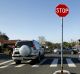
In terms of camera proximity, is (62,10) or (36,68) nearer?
(62,10)

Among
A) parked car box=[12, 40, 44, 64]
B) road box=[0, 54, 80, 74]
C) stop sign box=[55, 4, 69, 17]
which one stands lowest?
road box=[0, 54, 80, 74]

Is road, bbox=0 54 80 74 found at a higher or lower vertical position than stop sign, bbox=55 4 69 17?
lower

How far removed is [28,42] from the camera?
83.4ft

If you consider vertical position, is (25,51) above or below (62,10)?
below

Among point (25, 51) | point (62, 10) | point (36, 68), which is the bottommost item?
point (36, 68)

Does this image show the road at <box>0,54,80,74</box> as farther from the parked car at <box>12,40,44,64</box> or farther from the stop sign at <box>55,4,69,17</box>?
the stop sign at <box>55,4,69,17</box>

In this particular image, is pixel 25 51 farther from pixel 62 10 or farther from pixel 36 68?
pixel 62 10

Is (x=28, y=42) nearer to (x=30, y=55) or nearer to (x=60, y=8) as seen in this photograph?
(x=30, y=55)

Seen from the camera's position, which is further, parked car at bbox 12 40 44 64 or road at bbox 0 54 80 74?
parked car at bbox 12 40 44 64

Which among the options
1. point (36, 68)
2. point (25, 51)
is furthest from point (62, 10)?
point (25, 51)

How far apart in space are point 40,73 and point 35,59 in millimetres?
8074

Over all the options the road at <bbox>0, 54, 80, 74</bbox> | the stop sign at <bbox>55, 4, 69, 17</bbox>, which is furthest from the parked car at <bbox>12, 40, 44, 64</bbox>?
the stop sign at <bbox>55, 4, 69, 17</bbox>

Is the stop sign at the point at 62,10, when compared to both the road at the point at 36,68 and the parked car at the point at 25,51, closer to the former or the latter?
the road at the point at 36,68

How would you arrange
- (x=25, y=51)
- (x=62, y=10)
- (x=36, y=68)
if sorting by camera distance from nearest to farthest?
(x=62, y=10) → (x=36, y=68) → (x=25, y=51)
